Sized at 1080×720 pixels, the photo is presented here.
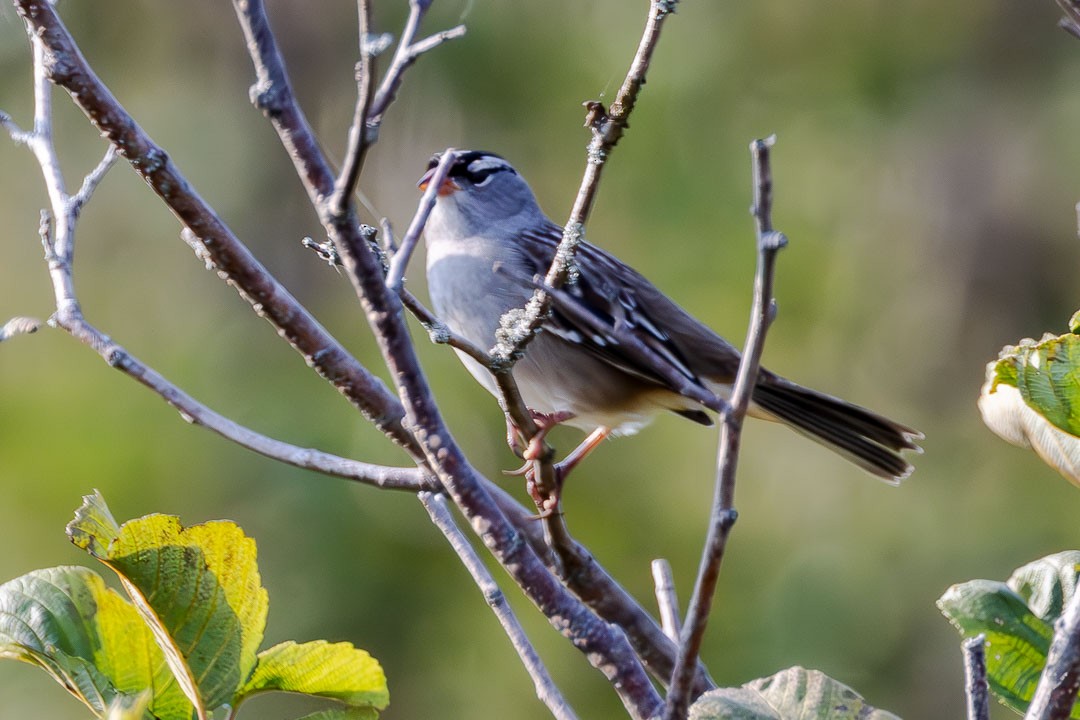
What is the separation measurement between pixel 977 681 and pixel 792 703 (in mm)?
206

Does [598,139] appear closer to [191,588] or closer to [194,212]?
[194,212]

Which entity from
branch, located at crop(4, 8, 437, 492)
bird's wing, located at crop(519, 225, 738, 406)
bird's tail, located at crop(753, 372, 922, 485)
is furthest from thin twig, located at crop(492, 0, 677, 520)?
bird's tail, located at crop(753, 372, 922, 485)

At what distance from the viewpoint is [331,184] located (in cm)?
133

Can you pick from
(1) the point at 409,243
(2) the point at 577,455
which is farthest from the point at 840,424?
(1) the point at 409,243

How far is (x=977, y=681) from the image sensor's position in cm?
117

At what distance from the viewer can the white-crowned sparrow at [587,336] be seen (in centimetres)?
357

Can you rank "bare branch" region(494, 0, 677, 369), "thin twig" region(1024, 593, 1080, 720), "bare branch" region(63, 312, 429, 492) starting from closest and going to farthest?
"thin twig" region(1024, 593, 1080, 720)
"bare branch" region(494, 0, 677, 369)
"bare branch" region(63, 312, 429, 492)

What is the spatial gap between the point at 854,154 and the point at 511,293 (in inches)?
169

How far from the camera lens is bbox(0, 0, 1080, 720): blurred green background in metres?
5.69

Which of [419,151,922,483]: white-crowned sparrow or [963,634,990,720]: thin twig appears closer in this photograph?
[963,634,990,720]: thin twig

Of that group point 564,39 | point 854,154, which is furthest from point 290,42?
point 854,154

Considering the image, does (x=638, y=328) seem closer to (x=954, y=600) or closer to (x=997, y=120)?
(x=954, y=600)

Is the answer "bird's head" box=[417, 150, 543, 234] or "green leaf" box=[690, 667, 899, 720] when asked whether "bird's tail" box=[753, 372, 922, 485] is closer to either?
"bird's head" box=[417, 150, 543, 234]

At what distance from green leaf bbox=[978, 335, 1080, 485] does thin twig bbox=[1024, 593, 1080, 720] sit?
0.39m
